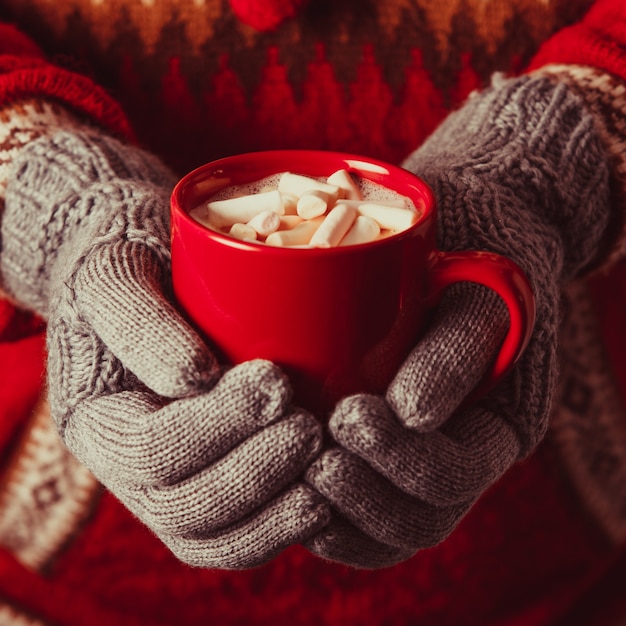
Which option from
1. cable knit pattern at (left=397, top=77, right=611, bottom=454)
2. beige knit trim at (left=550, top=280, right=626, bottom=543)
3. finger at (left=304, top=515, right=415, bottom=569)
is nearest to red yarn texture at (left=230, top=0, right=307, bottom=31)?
cable knit pattern at (left=397, top=77, right=611, bottom=454)

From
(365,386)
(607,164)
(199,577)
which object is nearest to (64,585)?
(199,577)

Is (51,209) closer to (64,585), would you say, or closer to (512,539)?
(64,585)

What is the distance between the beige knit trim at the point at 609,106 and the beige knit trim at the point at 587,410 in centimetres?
13

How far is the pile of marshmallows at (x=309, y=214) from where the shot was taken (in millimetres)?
424

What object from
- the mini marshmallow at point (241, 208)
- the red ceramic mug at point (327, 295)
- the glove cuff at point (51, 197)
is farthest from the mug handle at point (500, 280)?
the glove cuff at point (51, 197)

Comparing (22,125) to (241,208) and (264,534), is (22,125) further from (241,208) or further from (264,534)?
(264,534)

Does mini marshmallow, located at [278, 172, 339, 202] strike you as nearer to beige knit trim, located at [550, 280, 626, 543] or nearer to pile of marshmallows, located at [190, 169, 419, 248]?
pile of marshmallows, located at [190, 169, 419, 248]

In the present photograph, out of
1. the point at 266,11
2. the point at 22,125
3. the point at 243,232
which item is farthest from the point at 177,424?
→ the point at 266,11

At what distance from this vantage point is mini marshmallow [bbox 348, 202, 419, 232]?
1.41 ft

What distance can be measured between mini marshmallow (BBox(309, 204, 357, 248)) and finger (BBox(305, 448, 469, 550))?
0.42 ft

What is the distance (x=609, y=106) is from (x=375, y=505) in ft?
1.53

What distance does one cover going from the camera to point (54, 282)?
58cm

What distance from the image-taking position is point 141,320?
1.49ft

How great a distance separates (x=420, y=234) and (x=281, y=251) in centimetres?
8
